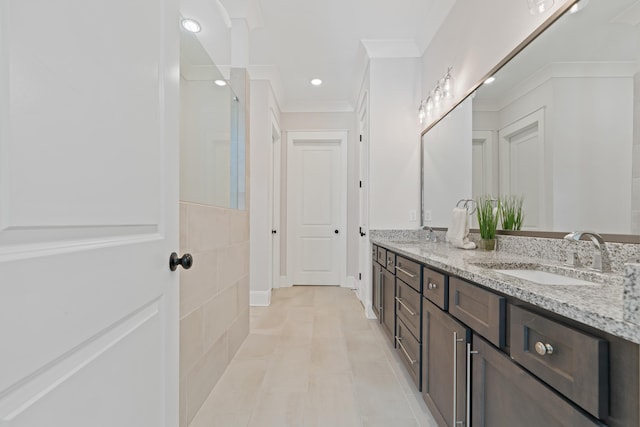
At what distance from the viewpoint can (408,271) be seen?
206cm

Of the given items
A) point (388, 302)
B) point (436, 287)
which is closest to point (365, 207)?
point (388, 302)

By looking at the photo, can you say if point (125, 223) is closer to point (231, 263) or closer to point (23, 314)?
point (23, 314)

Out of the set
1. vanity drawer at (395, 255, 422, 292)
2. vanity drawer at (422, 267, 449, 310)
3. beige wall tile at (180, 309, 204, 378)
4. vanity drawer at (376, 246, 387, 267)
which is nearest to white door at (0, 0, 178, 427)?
beige wall tile at (180, 309, 204, 378)

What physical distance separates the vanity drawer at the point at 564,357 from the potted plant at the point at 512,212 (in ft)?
3.49

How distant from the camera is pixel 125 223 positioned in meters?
0.75

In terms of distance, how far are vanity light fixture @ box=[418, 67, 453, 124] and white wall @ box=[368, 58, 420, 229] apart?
18cm

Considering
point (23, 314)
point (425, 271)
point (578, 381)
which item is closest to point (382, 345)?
point (425, 271)

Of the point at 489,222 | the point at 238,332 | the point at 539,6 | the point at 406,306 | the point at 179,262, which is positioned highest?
the point at 539,6

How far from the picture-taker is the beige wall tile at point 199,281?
1.60m

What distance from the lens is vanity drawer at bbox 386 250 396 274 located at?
2455mm

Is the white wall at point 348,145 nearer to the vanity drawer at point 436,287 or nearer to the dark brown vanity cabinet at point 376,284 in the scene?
the dark brown vanity cabinet at point 376,284

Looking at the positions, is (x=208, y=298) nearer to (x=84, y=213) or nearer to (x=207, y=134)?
(x=207, y=134)

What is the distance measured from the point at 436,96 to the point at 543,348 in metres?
2.56

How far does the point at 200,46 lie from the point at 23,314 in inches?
72.7
